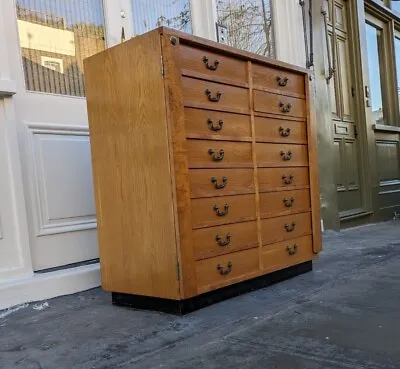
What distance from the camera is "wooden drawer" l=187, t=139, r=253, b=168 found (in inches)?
77.8

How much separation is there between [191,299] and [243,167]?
69 centimetres

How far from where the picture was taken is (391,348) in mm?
1485

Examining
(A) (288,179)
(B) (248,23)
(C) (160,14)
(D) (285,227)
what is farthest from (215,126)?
(B) (248,23)

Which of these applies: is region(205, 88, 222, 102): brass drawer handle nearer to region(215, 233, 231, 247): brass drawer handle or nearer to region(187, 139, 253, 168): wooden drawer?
region(187, 139, 253, 168): wooden drawer

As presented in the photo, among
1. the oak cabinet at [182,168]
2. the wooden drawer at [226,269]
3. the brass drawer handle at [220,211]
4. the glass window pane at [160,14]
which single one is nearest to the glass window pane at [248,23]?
the glass window pane at [160,14]

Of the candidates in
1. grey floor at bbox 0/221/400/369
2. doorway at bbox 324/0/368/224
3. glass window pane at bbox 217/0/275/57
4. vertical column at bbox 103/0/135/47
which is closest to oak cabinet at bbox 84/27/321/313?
grey floor at bbox 0/221/400/369

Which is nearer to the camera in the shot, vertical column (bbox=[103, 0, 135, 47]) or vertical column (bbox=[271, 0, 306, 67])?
vertical column (bbox=[103, 0, 135, 47])

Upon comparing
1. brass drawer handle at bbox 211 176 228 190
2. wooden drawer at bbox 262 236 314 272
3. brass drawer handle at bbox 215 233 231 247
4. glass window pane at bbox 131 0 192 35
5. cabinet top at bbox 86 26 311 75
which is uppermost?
glass window pane at bbox 131 0 192 35

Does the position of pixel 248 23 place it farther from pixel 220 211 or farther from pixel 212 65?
pixel 220 211

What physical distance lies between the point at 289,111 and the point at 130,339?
5.03ft

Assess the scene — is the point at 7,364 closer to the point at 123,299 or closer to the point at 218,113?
the point at 123,299

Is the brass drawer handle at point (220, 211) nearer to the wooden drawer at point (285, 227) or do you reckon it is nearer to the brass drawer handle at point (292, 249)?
the wooden drawer at point (285, 227)

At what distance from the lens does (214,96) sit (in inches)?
81.9

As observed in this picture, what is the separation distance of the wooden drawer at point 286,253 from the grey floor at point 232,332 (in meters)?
0.12
